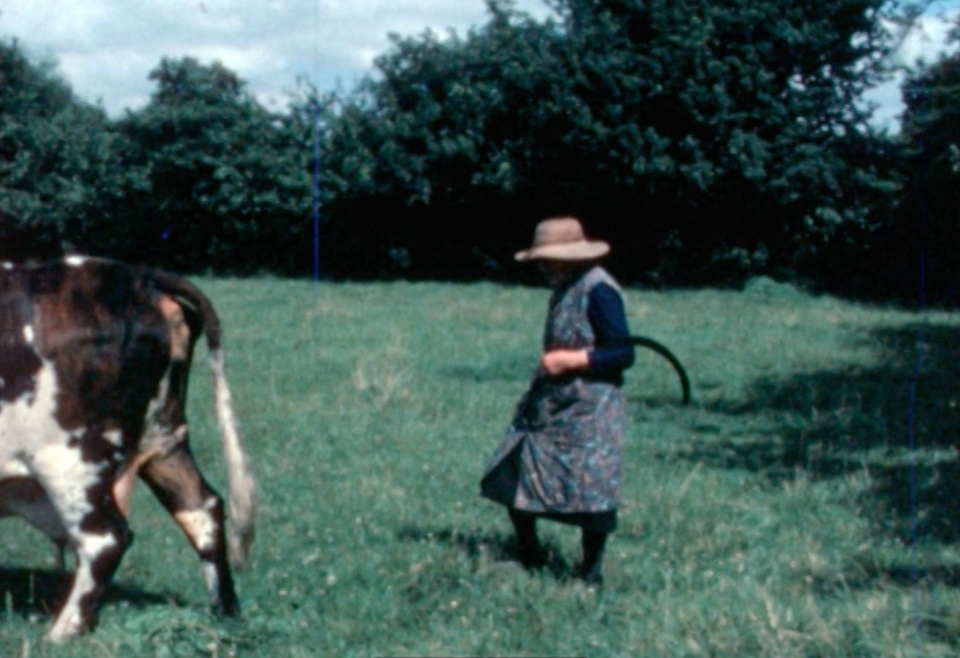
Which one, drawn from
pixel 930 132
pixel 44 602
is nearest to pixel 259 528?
pixel 44 602

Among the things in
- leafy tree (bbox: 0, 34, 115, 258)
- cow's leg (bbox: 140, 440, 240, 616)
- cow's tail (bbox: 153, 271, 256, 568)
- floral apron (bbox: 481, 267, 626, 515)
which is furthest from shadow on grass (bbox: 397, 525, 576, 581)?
leafy tree (bbox: 0, 34, 115, 258)

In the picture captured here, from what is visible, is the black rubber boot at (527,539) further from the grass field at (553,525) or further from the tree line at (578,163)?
the tree line at (578,163)

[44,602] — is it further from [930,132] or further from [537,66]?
[537,66]

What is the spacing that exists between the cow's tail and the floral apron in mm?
1360

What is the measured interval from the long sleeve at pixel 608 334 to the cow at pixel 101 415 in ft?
5.96

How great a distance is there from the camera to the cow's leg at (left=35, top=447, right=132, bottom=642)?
19.7 ft

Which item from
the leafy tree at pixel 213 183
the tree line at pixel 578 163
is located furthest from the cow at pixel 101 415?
the leafy tree at pixel 213 183

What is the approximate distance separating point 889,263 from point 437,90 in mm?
11131

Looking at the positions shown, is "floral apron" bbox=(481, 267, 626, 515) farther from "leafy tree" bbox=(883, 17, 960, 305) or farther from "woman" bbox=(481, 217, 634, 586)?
"leafy tree" bbox=(883, 17, 960, 305)

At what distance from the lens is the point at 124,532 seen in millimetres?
6137

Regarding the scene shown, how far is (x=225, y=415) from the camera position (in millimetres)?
6629

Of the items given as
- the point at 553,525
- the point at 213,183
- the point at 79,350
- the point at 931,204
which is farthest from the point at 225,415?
the point at 213,183

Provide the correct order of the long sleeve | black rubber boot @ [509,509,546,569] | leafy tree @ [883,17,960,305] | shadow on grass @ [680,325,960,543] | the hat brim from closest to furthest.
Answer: the long sleeve, the hat brim, black rubber boot @ [509,509,546,569], shadow on grass @ [680,325,960,543], leafy tree @ [883,17,960,305]

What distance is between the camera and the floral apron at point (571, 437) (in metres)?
6.91
